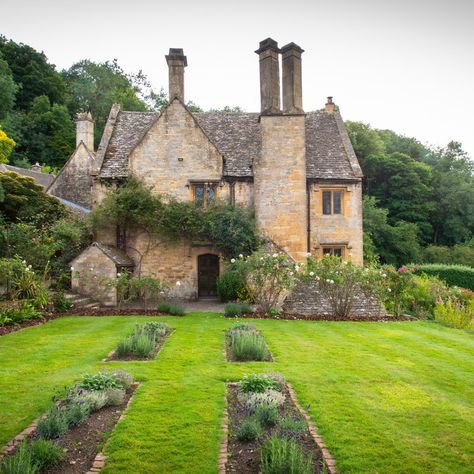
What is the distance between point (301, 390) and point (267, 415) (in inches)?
59.4

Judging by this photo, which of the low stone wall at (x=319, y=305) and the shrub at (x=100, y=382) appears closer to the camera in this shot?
the shrub at (x=100, y=382)

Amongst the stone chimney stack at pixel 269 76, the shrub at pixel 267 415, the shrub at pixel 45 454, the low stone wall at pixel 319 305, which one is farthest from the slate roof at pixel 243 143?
the shrub at pixel 45 454

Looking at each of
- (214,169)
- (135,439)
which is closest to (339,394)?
(135,439)

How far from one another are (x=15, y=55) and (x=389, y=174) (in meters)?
48.4

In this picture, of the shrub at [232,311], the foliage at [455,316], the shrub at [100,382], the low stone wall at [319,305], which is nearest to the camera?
the shrub at [100,382]

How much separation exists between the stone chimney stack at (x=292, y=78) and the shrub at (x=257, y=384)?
15.7 metres

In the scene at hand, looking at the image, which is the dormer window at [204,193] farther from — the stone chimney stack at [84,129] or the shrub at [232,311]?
the stone chimney stack at [84,129]

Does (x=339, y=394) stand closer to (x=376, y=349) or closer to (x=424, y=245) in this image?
(x=376, y=349)

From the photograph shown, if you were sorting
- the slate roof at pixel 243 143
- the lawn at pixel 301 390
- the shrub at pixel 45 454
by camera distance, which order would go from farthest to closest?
the slate roof at pixel 243 143, the lawn at pixel 301 390, the shrub at pixel 45 454

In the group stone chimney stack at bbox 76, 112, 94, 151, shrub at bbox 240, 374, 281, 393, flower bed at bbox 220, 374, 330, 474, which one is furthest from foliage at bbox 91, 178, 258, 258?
stone chimney stack at bbox 76, 112, 94, 151

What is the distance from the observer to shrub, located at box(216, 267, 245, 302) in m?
17.5

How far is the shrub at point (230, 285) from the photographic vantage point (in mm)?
17469

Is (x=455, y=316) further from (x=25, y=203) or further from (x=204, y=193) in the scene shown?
(x=25, y=203)

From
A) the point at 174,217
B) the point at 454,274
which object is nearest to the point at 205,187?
the point at 174,217
